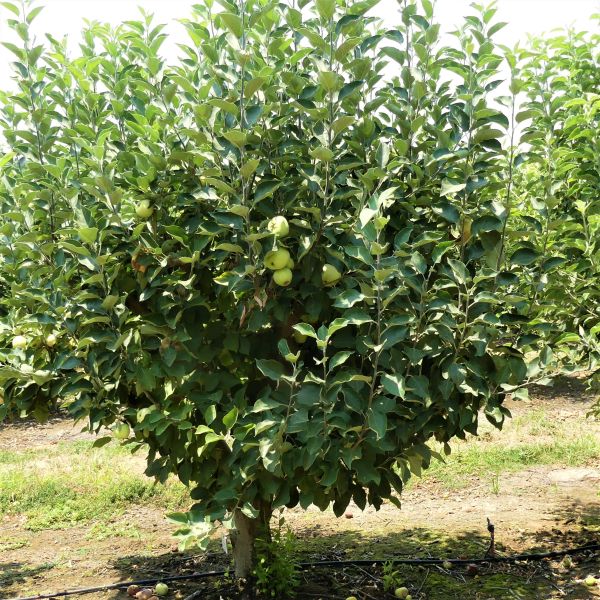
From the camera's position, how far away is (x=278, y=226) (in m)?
2.63

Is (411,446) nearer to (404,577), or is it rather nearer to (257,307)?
(257,307)

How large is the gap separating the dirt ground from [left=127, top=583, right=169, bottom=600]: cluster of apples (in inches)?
3.7

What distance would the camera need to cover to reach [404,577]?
419cm

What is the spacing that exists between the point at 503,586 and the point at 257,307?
2.34 metres

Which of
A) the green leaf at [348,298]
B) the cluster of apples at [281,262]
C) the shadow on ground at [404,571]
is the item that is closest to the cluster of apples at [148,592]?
the shadow on ground at [404,571]

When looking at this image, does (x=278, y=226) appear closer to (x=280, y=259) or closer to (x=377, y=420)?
(x=280, y=259)

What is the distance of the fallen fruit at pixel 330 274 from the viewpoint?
9.06 ft

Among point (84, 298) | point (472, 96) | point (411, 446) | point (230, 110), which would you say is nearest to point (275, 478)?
point (411, 446)

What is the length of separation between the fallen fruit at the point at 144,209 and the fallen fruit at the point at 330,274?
0.71 metres

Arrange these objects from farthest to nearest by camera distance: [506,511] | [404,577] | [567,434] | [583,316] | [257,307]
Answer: [567,434]
[506,511]
[404,577]
[583,316]
[257,307]

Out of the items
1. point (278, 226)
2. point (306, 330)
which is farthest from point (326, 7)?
point (306, 330)

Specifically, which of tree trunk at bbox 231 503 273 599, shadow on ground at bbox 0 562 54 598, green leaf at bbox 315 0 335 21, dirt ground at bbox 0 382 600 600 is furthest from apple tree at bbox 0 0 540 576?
shadow on ground at bbox 0 562 54 598

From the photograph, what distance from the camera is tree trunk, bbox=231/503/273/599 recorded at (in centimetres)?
371

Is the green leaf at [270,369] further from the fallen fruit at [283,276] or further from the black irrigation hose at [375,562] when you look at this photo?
the black irrigation hose at [375,562]
